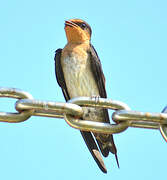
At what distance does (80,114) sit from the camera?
2.59 m

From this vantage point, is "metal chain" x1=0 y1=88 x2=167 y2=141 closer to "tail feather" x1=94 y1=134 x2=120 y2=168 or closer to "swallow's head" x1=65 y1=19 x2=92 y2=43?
"tail feather" x1=94 y1=134 x2=120 y2=168

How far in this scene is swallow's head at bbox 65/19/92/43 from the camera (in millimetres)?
6702

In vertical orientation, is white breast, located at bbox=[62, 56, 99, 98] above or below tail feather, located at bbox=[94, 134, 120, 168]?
above

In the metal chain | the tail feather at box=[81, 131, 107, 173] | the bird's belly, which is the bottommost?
the metal chain

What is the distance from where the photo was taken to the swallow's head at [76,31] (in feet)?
22.0

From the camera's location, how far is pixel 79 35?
6.74m

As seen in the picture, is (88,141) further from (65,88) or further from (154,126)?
(154,126)

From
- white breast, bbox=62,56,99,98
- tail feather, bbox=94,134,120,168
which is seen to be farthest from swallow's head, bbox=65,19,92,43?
tail feather, bbox=94,134,120,168

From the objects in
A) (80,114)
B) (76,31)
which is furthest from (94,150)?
(80,114)

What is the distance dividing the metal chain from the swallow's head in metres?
Result: 4.14

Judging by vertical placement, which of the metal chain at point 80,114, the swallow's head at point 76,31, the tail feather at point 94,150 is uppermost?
the swallow's head at point 76,31

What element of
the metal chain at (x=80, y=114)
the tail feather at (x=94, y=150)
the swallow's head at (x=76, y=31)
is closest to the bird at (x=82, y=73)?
the swallow's head at (x=76, y=31)

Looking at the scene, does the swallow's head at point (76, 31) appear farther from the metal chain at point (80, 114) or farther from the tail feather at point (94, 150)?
the metal chain at point (80, 114)

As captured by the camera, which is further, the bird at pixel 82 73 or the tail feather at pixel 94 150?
the bird at pixel 82 73
